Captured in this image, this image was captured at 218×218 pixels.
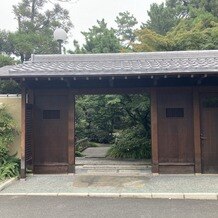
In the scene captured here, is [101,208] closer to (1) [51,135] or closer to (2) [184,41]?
(1) [51,135]

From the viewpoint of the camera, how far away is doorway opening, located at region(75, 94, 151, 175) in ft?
33.8

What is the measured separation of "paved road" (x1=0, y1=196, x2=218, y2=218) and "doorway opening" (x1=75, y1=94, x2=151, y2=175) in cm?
329

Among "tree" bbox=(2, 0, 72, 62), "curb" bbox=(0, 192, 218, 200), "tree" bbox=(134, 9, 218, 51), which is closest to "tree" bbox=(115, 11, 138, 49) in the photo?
"tree" bbox=(2, 0, 72, 62)

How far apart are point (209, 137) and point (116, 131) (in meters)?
10.3

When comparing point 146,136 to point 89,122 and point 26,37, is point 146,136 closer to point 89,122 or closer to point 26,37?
point 89,122

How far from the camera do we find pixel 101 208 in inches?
229

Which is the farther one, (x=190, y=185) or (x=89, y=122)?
(x=89, y=122)

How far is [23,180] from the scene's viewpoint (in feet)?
28.2

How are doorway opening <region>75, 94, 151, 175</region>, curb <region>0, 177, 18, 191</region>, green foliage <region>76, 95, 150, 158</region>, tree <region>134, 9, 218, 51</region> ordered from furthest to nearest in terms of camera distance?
tree <region>134, 9, 218, 51</region> < green foliage <region>76, 95, 150, 158</region> < doorway opening <region>75, 94, 151, 175</region> < curb <region>0, 177, 18, 191</region>

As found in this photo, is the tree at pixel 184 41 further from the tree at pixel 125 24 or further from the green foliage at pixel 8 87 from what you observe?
the tree at pixel 125 24

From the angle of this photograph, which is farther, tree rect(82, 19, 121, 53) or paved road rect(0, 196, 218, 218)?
tree rect(82, 19, 121, 53)

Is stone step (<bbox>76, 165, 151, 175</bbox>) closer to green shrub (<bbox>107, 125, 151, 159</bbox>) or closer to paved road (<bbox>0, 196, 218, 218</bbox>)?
green shrub (<bbox>107, 125, 151, 159</bbox>)

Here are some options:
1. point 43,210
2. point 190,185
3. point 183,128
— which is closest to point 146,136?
point 183,128

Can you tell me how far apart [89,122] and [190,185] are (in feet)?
39.1
